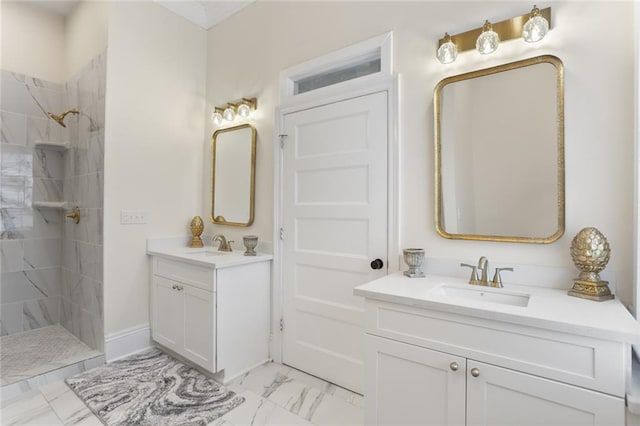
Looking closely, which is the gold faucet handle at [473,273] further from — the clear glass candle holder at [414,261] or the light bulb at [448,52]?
the light bulb at [448,52]

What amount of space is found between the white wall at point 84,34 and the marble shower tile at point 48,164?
75cm

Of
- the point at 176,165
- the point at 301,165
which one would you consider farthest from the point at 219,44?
the point at 301,165

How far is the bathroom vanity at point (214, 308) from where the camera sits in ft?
7.22

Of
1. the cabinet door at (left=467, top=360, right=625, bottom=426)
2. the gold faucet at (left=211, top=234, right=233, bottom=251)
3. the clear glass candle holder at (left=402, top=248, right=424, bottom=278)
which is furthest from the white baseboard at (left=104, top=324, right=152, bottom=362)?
the cabinet door at (left=467, top=360, right=625, bottom=426)

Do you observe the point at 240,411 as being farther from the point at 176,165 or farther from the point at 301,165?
the point at 176,165

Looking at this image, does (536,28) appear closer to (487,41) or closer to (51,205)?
(487,41)

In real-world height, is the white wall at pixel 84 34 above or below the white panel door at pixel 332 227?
above

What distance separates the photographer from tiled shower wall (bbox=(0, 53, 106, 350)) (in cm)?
270

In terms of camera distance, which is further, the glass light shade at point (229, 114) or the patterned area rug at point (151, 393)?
the glass light shade at point (229, 114)

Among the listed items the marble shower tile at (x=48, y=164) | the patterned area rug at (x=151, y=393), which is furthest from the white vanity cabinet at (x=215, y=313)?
the marble shower tile at (x=48, y=164)

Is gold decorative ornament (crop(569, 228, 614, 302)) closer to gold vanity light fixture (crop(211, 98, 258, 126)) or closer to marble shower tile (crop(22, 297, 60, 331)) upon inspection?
gold vanity light fixture (crop(211, 98, 258, 126))

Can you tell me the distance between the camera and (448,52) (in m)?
1.74

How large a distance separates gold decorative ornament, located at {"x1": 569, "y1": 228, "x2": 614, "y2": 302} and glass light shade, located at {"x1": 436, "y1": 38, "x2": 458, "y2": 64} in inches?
41.3

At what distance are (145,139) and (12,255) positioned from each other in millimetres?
1722
